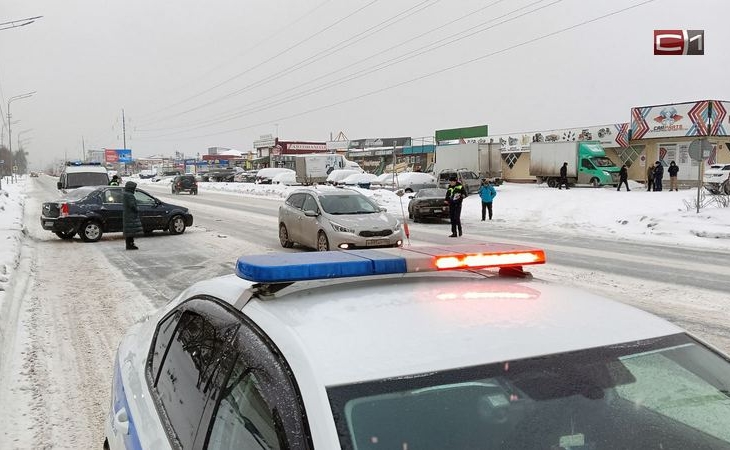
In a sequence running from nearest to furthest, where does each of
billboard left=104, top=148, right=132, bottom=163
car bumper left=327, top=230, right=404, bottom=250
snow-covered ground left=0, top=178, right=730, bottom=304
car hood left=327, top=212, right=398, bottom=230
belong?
car bumper left=327, top=230, right=404, bottom=250 → car hood left=327, top=212, right=398, bottom=230 → snow-covered ground left=0, top=178, right=730, bottom=304 → billboard left=104, top=148, right=132, bottom=163

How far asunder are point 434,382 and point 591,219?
21801 millimetres

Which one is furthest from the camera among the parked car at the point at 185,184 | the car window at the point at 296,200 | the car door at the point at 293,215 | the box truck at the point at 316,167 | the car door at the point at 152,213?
the box truck at the point at 316,167

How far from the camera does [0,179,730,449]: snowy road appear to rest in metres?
4.80

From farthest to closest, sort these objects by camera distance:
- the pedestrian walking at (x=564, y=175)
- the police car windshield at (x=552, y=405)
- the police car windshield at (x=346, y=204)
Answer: the pedestrian walking at (x=564, y=175) < the police car windshield at (x=346, y=204) < the police car windshield at (x=552, y=405)

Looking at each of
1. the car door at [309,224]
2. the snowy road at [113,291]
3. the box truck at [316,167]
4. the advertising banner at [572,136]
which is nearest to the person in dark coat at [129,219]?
the snowy road at [113,291]

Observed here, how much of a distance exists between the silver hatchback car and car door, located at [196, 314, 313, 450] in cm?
1052

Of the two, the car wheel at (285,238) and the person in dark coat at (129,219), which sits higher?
the person in dark coat at (129,219)

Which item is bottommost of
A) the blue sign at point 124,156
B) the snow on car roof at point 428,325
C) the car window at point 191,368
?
the car window at point 191,368

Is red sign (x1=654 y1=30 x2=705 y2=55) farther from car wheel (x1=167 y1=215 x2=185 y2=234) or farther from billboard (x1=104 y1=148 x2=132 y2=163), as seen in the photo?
billboard (x1=104 y1=148 x2=132 y2=163)

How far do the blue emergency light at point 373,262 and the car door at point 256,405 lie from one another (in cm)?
19

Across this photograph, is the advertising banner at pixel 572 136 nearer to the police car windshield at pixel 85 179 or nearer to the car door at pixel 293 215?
the police car windshield at pixel 85 179

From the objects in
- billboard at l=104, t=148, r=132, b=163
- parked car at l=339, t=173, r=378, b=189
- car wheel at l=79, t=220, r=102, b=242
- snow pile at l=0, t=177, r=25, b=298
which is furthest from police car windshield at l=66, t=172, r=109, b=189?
billboard at l=104, t=148, r=132, b=163

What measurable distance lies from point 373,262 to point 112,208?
16546 millimetres

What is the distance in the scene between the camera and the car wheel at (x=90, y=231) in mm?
16297
